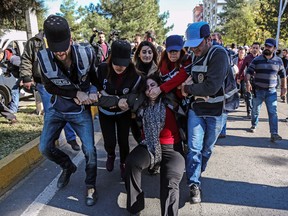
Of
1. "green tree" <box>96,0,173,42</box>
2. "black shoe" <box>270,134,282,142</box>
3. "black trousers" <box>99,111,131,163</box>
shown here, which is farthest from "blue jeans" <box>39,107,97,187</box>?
"green tree" <box>96,0,173,42</box>

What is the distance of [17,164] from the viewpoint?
3.68 metres

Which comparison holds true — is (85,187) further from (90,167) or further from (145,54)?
(145,54)

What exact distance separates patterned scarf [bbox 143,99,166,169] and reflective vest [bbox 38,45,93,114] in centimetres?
70

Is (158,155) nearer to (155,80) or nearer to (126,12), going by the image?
(155,80)

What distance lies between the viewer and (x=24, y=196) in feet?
10.5

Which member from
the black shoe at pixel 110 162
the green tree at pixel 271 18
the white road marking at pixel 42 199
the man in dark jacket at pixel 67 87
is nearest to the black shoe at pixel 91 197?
the man in dark jacket at pixel 67 87

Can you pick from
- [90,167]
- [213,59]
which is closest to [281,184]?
[213,59]

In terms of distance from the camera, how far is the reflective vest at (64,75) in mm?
2799

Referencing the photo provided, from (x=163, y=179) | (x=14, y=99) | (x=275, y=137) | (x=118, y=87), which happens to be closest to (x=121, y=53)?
(x=118, y=87)

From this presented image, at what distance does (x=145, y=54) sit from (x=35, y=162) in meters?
2.13

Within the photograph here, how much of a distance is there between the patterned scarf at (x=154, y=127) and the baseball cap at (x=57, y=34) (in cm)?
99

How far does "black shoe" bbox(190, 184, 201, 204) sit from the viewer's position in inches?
120

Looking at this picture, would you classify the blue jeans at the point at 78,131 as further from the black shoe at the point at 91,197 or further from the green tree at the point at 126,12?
the green tree at the point at 126,12

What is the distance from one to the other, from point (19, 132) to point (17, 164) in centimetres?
156
